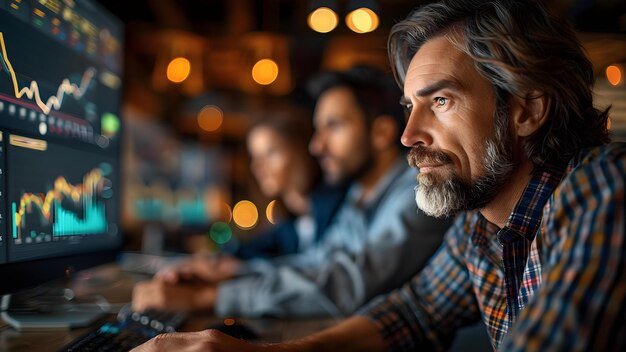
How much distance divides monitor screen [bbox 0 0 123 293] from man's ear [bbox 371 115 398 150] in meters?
1.04

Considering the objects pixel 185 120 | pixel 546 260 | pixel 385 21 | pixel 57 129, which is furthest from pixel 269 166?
pixel 185 120

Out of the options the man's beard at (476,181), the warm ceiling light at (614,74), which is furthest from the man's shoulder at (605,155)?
the warm ceiling light at (614,74)

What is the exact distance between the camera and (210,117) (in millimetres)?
4863

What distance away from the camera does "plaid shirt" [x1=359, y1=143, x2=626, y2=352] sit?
0.54 metres

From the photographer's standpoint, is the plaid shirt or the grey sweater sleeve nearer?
the plaid shirt

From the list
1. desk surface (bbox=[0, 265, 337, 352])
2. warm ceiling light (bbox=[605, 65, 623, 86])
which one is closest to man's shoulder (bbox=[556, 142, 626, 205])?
desk surface (bbox=[0, 265, 337, 352])

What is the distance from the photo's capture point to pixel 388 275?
52.2 inches

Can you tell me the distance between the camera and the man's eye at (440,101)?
89 cm

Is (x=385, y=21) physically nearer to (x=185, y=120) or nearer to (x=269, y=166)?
(x=269, y=166)

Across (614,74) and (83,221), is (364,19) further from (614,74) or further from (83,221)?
(83,221)

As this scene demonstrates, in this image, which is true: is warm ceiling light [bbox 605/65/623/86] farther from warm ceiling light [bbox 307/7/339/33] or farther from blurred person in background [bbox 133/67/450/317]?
warm ceiling light [bbox 307/7/339/33]

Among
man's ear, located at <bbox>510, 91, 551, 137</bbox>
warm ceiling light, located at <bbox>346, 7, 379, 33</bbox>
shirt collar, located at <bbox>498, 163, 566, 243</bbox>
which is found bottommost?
shirt collar, located at <bbox>498, 163, 566, 243</bbox>

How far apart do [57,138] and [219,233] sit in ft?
11.4

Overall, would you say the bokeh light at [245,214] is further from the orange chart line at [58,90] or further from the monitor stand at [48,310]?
the orange chart line at [58,90]
